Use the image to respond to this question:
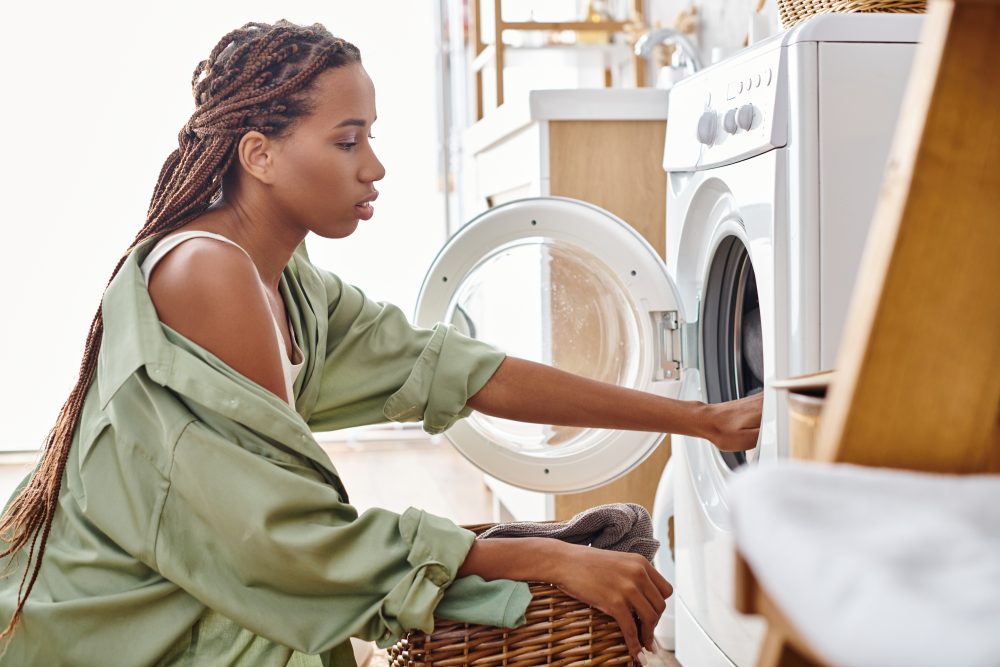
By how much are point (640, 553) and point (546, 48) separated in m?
2.26

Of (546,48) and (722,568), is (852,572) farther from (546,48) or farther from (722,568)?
(546,48)

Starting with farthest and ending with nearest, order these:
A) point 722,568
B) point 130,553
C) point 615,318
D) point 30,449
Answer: point 30,449, point 615,318, point 722,568, point 130,553

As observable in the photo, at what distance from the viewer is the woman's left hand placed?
144 cm

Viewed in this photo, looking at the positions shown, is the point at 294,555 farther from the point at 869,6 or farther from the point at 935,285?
the point at 869,6

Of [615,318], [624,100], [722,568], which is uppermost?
[624,100]

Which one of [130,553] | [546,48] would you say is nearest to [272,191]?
[130,553]

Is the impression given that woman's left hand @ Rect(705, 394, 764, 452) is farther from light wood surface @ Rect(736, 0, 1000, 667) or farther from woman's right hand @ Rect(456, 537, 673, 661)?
light wood surface @ Rect(736, 0, 1000, 667)

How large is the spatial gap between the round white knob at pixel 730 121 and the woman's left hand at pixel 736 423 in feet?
1.17

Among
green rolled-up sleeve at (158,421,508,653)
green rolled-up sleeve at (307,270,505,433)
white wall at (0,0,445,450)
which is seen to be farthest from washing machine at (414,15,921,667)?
white wall at (0,0,445,450)

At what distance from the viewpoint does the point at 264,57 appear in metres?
1.26

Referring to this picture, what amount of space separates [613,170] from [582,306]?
0.53 metres

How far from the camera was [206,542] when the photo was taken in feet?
3.66

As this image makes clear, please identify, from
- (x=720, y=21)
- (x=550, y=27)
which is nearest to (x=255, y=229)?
(x=720, y=21)

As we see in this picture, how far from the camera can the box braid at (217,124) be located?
1216 millimetres
